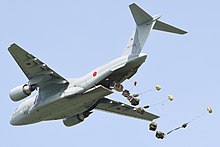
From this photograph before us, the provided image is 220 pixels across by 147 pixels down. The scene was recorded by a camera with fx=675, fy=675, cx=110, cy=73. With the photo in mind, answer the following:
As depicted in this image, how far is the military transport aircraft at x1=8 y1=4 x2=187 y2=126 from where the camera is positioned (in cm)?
3425

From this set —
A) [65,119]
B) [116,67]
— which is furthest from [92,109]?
[116,67]

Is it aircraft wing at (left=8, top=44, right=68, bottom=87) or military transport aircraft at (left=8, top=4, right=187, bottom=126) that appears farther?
military transport aircraft at (left=8, top=4, right=187, bottom=126)

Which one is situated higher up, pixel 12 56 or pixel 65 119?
pixel 12 56

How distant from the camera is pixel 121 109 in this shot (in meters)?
40.7

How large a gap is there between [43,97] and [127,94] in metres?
5.00

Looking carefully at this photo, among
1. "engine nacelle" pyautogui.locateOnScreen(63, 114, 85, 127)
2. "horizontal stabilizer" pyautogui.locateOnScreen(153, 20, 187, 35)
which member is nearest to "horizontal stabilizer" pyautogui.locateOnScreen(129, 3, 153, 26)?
"horizontal stabilizer" pyautogui.locateOnScreen(153, 20, 187, 35)

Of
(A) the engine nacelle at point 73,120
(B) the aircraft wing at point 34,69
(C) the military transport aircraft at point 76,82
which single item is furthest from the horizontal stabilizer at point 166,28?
(A) the engine nacelle at point 73,120

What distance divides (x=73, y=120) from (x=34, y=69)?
6.01 m

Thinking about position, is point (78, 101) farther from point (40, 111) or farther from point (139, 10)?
point (139, 10)

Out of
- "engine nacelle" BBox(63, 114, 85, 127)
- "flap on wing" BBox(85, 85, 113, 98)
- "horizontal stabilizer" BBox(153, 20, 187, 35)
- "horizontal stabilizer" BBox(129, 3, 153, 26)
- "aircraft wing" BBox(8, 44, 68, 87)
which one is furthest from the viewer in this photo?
"engine nacelle" BBox(63, 114, 85, 127)

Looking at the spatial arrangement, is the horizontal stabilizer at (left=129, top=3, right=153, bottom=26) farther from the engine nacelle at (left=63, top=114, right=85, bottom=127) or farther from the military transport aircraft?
the engine nacelle at (left=63, top=114, right=85, bottom=127)

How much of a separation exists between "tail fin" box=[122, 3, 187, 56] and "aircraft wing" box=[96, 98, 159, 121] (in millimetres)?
5615

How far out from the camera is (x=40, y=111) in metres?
37.0

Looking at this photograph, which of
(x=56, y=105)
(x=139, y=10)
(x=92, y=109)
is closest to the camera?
(x=139, y=10)
